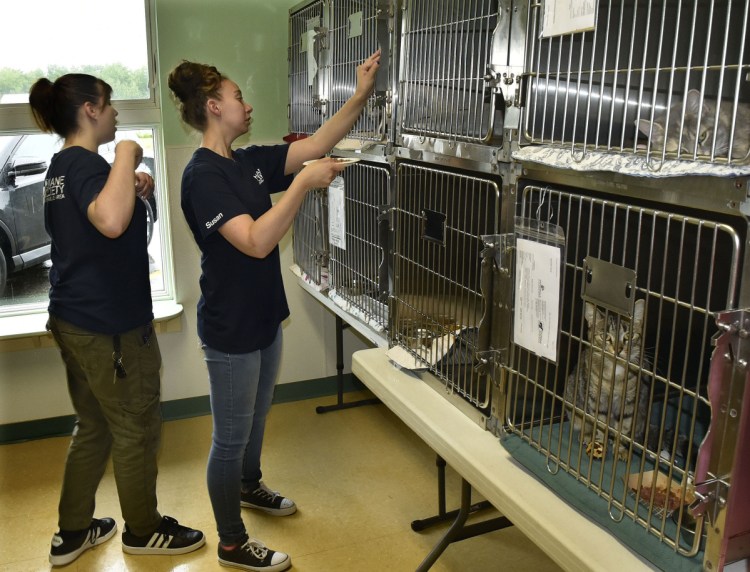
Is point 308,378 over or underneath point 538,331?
underneath

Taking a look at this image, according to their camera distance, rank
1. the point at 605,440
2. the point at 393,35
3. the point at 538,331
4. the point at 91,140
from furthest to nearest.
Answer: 1. the point at 91,140
2. the point at 393,35
3. the point at 538,331
4. the point at 605,440

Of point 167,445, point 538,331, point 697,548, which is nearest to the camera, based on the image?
point 697,548

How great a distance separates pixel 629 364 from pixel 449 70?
87 cm

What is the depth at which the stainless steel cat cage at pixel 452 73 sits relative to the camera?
54.9 inches

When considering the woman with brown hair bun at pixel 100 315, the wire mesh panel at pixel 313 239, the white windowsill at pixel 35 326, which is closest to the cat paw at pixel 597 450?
the woman with brown hair bun at pixel 100 315

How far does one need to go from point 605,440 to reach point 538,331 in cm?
23

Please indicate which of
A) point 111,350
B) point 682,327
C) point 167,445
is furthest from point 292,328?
point 682,327

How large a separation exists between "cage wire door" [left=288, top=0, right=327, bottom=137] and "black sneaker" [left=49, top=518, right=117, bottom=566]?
5.38 feet

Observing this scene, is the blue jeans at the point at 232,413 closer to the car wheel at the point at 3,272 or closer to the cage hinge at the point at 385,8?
the cage hinge at the point at 385,8

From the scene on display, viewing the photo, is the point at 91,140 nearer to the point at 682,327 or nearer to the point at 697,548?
the point at 682,327

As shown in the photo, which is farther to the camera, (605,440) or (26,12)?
(26,12)

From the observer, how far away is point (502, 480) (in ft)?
4.23

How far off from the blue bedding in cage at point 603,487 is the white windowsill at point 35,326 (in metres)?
2.00

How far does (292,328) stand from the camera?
3.35 metres
